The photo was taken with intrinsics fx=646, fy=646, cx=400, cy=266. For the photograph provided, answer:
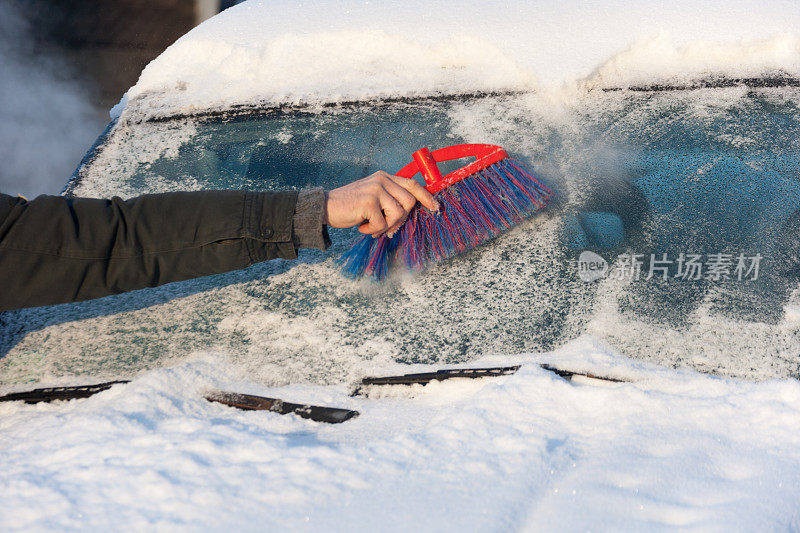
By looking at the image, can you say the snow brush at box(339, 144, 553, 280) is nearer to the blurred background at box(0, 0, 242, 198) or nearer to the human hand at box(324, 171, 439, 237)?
the human hand at box(324, 171, 439, 237)

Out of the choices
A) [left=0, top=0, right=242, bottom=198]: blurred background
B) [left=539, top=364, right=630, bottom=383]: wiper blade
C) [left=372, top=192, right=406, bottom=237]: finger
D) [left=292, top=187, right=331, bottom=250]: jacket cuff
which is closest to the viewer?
[left=539, top=364, right=630, bottom=383]: wiper blade

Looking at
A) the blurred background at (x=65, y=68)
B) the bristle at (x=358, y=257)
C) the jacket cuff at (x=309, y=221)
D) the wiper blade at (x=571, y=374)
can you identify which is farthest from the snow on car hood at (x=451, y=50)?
the blurred background at (x=65, y=68)

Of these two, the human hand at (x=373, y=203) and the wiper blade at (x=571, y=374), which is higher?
the human hand at (x=373, y=203)

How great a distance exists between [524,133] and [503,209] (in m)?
0.41

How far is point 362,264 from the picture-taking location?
1831 millimetres

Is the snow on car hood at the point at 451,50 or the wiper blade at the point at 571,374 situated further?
the snow on car hood at the point at 451,50

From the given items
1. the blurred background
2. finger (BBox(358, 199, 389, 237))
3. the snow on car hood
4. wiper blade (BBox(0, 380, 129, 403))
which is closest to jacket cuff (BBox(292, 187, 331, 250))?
finger (BBox(358, 199, 389, 237))

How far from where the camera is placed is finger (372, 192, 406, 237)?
5.48 ft

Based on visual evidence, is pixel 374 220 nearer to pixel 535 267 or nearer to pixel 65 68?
pixel 535 267

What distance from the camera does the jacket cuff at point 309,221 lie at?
5.14 feet

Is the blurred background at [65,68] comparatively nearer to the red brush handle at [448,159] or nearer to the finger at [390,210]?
the red brush handle at [448,159]

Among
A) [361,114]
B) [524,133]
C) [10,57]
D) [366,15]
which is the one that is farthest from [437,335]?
[10,57]

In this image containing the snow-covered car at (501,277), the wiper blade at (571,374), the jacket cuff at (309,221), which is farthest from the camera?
the jacket cuff at (309,221)

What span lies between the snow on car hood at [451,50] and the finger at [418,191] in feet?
2.39
